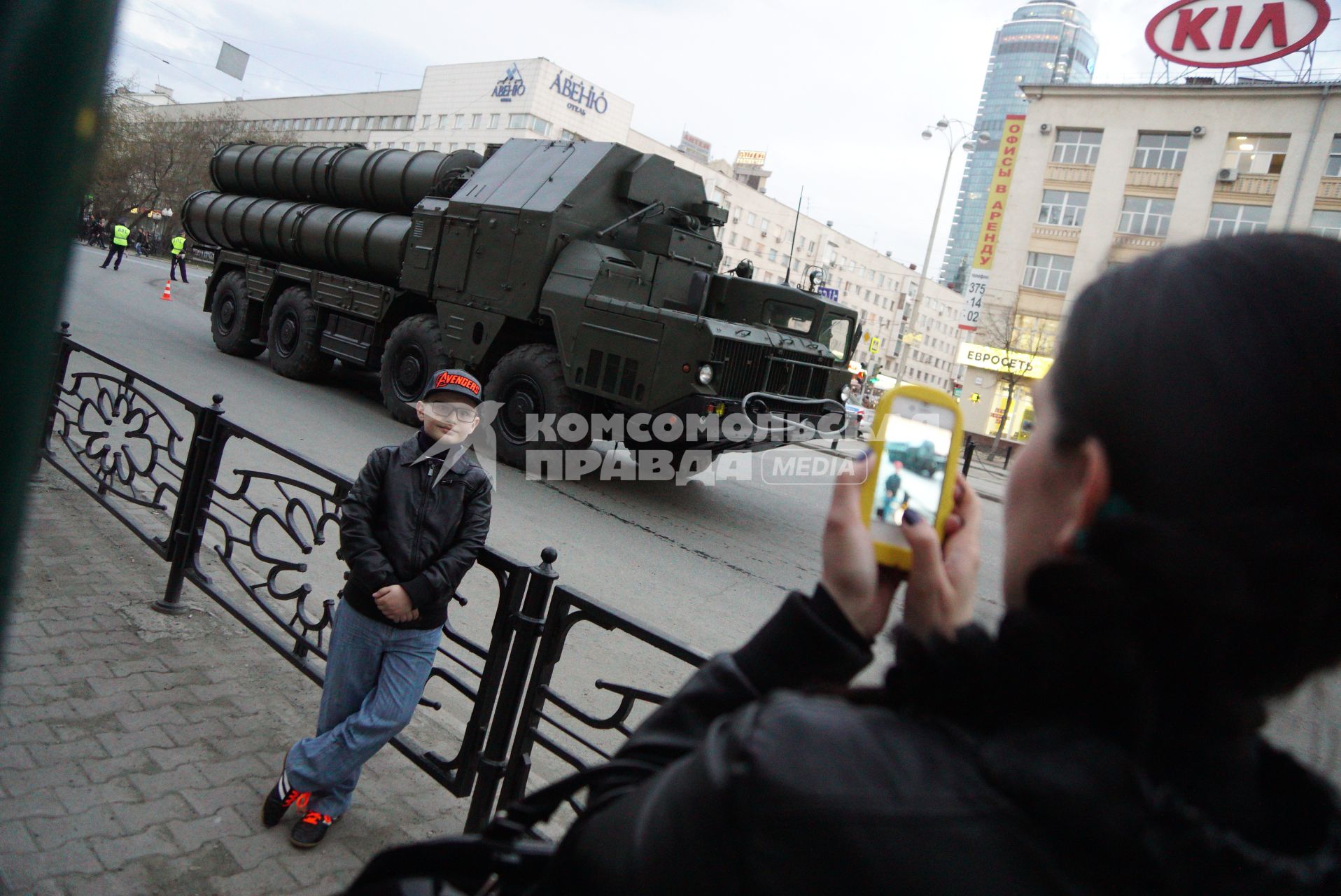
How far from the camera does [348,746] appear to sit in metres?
2.97

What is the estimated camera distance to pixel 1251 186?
2756cm

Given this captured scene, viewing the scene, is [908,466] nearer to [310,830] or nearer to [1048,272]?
[310,830]

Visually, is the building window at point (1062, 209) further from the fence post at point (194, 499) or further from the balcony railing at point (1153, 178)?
the fence post at point (194, 499)

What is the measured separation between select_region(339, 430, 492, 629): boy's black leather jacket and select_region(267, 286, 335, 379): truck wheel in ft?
36.0

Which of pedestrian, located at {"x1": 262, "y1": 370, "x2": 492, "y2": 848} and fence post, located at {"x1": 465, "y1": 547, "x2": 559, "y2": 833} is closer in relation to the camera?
pedestrian, located at {"x1": 262, "y1": 370, "x2": 492, "y2": 848}

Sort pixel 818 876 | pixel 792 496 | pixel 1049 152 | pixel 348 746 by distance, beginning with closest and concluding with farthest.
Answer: pixel 818 876
pixel 348 746
pixel 792 496
pixel 1049 152

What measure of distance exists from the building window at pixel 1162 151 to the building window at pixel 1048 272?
3785 millimetres

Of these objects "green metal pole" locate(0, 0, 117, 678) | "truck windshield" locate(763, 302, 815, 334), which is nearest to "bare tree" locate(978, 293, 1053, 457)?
"truck windshield" locate(763, 302, 815, 334)

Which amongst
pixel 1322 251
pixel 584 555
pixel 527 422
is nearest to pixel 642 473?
pixel 527 422

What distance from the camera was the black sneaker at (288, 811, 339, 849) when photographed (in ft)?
9.46

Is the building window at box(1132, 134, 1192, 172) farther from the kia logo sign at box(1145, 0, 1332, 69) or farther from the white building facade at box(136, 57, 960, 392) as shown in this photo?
the white building facade at box(136, 57, 960, 392)

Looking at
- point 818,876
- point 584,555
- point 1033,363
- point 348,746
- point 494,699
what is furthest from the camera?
point 1033,363

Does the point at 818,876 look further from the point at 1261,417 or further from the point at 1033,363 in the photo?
the point at 1033,363

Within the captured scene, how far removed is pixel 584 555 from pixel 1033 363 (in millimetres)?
23348
